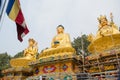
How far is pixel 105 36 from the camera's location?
972 centimetres

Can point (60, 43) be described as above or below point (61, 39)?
below

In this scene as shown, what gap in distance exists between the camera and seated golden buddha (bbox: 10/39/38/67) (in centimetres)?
1277

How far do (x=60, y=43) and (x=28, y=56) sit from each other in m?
2.96

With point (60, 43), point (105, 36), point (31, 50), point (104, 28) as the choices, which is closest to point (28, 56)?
point (31, 50)

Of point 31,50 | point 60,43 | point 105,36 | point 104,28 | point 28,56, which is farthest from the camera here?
point 31,50

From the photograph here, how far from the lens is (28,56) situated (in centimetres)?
1341

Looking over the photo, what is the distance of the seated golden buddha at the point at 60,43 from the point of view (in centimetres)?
1048

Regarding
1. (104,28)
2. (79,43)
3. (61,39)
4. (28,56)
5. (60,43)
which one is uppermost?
(79,43)

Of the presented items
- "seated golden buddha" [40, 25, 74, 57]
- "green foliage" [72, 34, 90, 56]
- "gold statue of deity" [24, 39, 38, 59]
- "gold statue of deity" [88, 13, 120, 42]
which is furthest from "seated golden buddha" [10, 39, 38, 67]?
"green foliage" [72, 34, 90, 56]

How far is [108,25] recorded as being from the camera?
1067cm

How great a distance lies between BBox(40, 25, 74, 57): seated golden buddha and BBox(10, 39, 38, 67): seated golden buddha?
2.09 metres

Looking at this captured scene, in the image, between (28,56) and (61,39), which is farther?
(28,56)

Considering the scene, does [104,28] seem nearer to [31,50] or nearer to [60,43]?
[60,43]

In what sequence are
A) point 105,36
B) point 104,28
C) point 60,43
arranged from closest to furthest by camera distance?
point 105,36
point 104,28
point 60,43
